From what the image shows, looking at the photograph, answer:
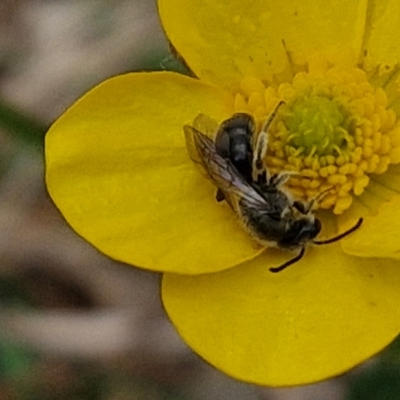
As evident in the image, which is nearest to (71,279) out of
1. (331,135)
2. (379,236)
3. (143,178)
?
(143,178)

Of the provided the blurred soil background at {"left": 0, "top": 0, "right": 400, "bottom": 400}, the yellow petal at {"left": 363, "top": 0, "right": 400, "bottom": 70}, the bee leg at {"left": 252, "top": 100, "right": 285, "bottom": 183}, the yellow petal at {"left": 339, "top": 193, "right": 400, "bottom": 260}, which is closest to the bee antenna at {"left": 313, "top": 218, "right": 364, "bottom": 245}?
the yellow petal at {"left": 339, "top": 193, "right": 400, "bottom": 260}

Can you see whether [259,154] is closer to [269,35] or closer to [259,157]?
[259,157]

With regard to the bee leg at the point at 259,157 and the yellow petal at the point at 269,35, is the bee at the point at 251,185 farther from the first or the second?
the yellow petal at the point at 269,35

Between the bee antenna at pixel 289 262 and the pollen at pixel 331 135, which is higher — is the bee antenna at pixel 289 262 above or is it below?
below

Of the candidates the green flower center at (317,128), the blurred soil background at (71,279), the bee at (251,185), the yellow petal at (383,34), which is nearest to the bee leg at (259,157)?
the bee at (251,185)

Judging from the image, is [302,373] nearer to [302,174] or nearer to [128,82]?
[302,174]

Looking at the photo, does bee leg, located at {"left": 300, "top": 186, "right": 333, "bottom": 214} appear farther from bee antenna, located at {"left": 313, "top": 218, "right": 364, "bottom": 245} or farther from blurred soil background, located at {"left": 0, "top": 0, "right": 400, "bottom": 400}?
blurred soil background, located at {"left": 0, "top": 0, "right": 400, "bottom": 400}
